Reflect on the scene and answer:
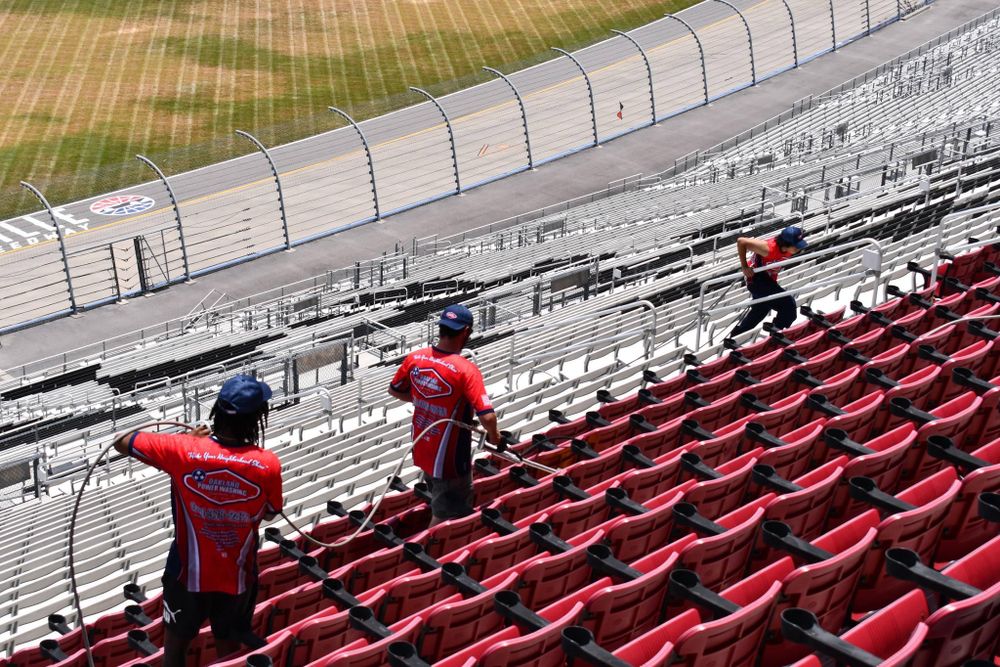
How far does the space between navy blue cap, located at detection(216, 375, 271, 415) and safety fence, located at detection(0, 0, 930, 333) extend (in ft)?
53.3

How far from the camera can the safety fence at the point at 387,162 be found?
77.9ft

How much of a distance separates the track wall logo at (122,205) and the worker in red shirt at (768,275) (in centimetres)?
2104

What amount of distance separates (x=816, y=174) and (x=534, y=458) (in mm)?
14552

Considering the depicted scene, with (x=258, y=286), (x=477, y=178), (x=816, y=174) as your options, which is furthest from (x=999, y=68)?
(x=258, y=286)

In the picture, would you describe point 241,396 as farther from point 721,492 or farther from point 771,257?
point 771,257

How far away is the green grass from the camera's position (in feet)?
102

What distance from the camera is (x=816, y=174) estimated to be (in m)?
21.4

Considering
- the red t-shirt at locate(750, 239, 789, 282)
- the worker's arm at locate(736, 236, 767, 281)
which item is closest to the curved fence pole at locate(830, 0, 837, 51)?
the red t-shirt at locate(750, 239, 789, 282)

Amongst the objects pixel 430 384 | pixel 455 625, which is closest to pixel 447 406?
pixel 430 384

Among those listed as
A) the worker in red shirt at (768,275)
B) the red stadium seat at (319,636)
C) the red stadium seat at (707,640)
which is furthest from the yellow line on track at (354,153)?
the red stadium seat at (707,640)

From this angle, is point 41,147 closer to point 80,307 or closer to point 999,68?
point 80,307

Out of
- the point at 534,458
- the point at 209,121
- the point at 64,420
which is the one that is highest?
the point at 534,458

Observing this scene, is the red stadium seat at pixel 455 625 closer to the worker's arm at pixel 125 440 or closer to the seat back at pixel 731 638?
the seat back at pixel 731 638

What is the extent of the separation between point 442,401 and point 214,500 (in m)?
1.70
